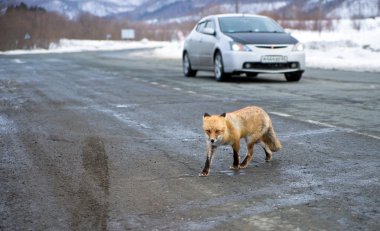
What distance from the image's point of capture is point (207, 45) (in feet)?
55.3

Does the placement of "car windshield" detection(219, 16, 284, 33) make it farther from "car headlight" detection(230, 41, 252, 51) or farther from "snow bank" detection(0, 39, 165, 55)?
"snow bank" detection(0, 39, 165, 55)

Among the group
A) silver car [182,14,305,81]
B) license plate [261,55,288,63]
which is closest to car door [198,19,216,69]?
silver car [182,14,305,81]

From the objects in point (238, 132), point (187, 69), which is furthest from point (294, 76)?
point (238, 132)

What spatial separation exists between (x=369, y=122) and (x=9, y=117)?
4.92m

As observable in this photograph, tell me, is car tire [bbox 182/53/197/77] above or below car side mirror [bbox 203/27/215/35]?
below

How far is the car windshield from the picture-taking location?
53.6 feet

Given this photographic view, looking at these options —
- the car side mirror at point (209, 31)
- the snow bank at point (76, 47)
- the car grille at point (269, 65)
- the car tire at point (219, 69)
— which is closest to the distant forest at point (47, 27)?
the snow bank at point (76, 47)

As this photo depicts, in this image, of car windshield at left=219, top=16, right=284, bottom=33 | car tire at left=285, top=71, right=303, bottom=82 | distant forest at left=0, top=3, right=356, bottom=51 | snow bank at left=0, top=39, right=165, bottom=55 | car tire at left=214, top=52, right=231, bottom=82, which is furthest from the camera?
Result: distant forest at left=0, top=3, right=356, bottom=51

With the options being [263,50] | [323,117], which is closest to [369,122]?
[323,117]

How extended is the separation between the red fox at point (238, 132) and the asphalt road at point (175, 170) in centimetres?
12

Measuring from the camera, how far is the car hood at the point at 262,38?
50.4 ft

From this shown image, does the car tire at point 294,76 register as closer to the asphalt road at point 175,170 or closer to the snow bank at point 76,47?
the asphalt road at point 175,170

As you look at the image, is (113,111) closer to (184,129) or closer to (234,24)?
(184,129)

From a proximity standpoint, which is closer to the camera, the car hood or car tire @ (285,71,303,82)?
the car hood
